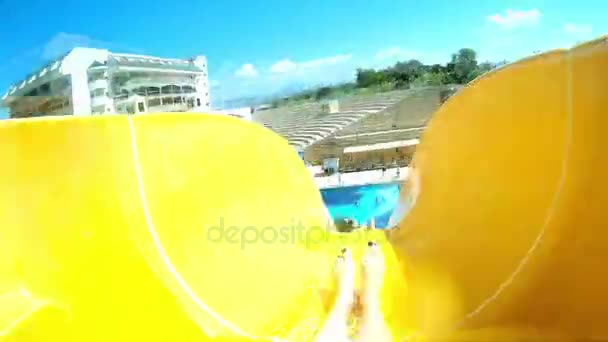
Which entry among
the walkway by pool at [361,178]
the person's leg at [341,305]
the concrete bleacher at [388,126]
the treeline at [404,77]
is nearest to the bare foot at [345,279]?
the person's leg at [341,305]

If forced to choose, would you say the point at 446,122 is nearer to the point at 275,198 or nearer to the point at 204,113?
the point at 275,198

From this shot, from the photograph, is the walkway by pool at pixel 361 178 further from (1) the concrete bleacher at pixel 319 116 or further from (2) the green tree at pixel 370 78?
(2) the green tree at pixel 370 78

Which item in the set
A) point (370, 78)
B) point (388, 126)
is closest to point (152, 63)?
point (370, 78)

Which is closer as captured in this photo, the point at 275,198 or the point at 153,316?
the point at 153,316

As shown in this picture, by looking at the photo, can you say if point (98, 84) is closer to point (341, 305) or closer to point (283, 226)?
point (283, 226)

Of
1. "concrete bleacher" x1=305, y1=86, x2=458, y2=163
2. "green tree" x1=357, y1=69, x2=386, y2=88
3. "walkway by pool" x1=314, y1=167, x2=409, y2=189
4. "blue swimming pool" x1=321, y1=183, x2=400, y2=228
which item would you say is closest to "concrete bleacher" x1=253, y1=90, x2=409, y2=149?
"concrete bleacher" x1=305, y1=86, x2=458, y2=163

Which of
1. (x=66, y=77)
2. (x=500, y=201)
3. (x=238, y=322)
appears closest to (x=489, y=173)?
(x=500, y=201)
